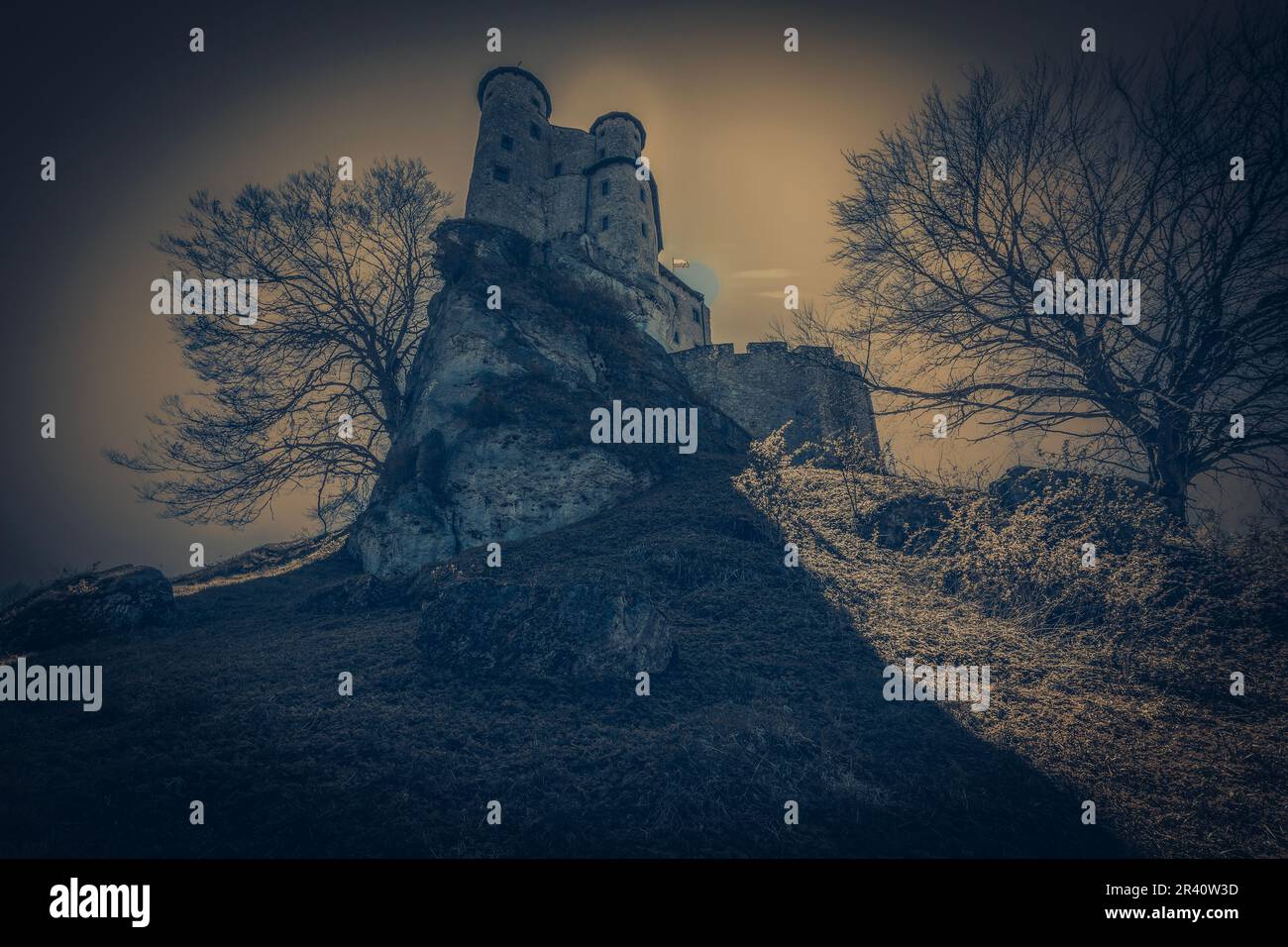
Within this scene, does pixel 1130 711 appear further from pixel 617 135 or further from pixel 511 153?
pixel 617 135

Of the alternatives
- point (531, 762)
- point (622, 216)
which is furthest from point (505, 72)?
point (531, 762)

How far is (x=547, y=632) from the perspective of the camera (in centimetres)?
626

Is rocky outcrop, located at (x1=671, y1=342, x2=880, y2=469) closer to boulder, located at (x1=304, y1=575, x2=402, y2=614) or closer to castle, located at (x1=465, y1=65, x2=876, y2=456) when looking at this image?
castle, located at (x1=465, y1=65, x2=876, y2=456)

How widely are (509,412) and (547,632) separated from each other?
22.9 ft

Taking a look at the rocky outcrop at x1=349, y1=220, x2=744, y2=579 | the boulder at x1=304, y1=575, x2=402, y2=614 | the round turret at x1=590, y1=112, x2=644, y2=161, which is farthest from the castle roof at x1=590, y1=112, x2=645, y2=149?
the boulder at x1=304, y1=575, x2=402, y2=614

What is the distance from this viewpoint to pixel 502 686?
5914mm

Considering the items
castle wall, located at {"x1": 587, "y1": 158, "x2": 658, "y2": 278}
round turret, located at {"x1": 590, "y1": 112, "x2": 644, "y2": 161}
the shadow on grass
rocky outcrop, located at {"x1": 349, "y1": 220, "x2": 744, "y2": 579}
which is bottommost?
the shadow on grass

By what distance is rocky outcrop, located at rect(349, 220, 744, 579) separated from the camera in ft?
36.8

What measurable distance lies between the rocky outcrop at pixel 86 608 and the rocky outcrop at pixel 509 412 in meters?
3.66

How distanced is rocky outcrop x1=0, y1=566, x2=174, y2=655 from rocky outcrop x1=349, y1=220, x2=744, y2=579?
3.66 metres

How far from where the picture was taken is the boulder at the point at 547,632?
596cm

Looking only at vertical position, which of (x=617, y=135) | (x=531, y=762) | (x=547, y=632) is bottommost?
(x=531, y=762)

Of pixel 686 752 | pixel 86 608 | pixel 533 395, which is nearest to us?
pixel 686 752
